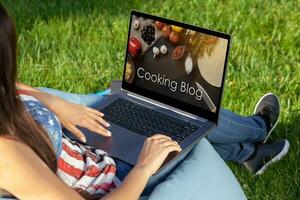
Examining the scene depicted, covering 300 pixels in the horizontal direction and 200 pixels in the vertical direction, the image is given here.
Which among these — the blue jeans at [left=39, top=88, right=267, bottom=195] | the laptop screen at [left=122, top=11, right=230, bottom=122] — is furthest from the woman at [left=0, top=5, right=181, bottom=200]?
the blue jeans at [left=39, top=88, right=267, bottom=195]

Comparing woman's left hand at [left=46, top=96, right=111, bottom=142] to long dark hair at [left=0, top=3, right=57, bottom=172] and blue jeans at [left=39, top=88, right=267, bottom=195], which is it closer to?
blue jeans at [left=39, top=88, right=267, bottom=195]

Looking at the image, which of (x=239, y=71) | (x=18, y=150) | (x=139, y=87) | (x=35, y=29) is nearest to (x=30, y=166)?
(x=18, y=150)

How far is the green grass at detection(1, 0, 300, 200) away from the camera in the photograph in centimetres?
335

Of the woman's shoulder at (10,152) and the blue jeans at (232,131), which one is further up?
the woman's shoulder at (10,152)

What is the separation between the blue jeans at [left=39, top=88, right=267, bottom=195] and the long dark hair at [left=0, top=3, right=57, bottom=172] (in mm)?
870

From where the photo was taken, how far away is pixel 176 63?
259cm

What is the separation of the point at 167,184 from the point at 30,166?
0.64 m

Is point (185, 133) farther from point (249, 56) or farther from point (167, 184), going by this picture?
point (249, 56)

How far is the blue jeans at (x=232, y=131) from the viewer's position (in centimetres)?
282

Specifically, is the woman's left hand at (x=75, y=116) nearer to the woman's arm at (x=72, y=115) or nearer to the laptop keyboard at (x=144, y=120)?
the woman's arm at (x=72, y=115)

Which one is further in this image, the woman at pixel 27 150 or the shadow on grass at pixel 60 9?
the shadow on grass at pixel 60 9

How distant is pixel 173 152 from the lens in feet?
7.55

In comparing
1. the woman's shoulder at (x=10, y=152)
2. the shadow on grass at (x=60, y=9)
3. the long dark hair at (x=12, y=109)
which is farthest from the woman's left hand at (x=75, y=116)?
the shadow on grass at (x=60, y=9)

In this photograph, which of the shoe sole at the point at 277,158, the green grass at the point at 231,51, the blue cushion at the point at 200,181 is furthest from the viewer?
the green grass at the point at 231,51
